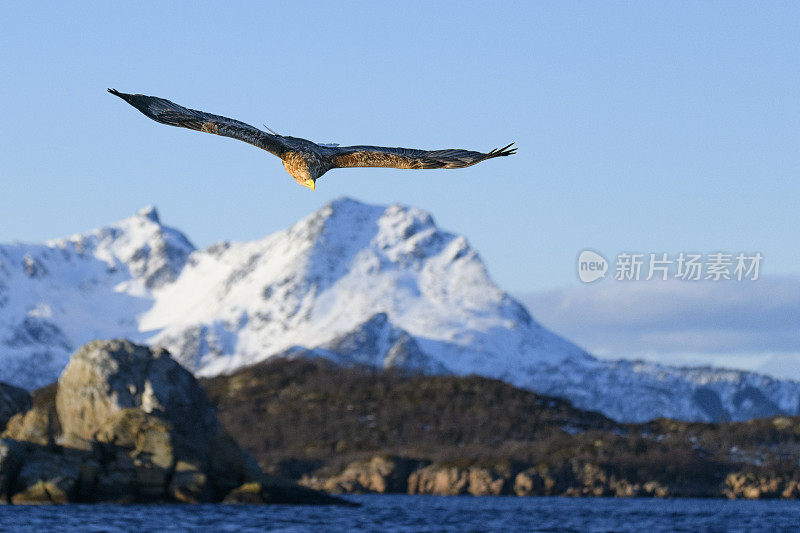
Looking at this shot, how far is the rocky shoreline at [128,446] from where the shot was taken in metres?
85.0

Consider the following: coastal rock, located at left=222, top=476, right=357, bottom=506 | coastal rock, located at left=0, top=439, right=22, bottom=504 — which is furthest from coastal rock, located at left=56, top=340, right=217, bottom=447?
coastal rock, located at left=0, top=439, right=22, bottom=504

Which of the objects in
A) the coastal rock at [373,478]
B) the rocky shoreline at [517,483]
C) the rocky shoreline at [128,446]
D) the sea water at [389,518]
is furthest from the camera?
the coastal rock at [373,478]

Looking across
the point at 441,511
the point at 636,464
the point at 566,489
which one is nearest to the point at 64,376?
the point at 441,511

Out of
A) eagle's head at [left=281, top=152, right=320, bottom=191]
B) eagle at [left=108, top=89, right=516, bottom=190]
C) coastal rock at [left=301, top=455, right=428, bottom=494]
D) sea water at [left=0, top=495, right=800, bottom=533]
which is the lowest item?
sea water at [left=0, top=495, right=800, bottom=533]

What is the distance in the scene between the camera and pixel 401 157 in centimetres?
2558

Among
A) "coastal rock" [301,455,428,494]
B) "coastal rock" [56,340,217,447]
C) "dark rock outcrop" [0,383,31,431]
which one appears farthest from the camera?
"coastal rock" [301,455,428,494]

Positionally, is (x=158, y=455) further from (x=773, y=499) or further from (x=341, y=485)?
(x=773, y=499)

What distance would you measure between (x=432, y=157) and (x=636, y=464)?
16096 cm

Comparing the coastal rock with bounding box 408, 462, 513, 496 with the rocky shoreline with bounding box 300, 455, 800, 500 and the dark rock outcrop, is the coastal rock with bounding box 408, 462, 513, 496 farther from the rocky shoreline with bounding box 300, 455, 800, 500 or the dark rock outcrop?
the dark rock outcrop

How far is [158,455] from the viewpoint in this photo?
287 feet

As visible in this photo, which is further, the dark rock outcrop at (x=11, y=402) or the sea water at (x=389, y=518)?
the dark rock outcrop at (x=11, y=402)

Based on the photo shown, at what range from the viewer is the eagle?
24969mm

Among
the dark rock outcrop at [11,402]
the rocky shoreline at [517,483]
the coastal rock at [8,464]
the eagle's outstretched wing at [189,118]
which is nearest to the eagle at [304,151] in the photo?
the eagle's outstretched wing at [189,118]

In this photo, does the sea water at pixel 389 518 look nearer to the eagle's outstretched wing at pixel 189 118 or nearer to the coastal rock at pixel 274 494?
the coastal rock at pixel 274 494
